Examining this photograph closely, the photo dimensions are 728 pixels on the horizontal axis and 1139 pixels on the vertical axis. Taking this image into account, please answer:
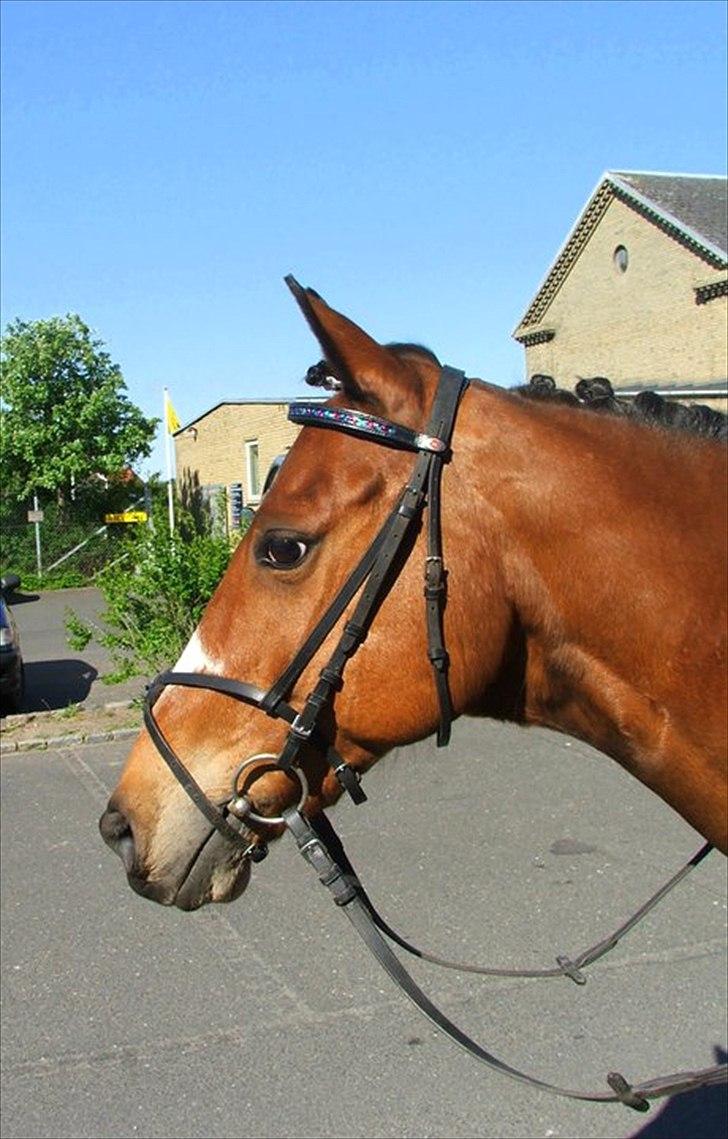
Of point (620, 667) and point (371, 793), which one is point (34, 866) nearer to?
point (371, 793)

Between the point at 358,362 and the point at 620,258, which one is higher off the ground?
the point at 620,258

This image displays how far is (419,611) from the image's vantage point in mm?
1848

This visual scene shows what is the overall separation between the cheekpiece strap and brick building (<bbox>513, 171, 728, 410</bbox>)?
27.2 meters

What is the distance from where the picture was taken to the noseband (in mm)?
1833

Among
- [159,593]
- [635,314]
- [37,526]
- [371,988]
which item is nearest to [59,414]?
[37,526]

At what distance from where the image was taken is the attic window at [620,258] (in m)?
34.1

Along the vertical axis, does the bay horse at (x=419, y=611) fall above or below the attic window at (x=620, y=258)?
below

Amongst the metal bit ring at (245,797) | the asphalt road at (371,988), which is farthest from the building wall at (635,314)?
the metal bit ring at (245,797)

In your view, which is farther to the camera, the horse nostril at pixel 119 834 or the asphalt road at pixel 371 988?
the asphalt road at pixel 371 988

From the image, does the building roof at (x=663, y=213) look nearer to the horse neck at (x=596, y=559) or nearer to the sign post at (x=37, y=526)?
the sign post at (x=37, y=526)

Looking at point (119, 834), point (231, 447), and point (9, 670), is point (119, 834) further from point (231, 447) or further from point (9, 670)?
point (231, 447)

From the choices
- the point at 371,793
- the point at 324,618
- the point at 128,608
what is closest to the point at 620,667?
the point at 324,618

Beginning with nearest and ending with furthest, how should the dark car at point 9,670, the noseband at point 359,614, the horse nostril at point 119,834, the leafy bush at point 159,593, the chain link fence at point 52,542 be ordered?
the noseband at point 359,614 → the horse nostril at point 119,834 → the leafy bush at point 159,593 → the dark car at point 9,670 → the chain link fence at point 52,542

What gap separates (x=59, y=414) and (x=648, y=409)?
36.1 meters
